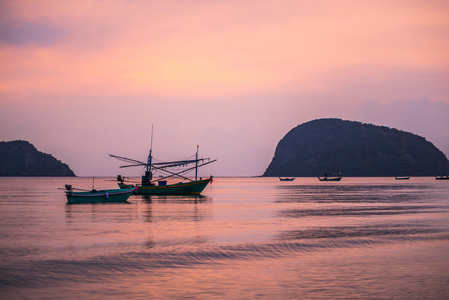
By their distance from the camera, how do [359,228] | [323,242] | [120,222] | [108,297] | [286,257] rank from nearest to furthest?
1. [108,297]
2. [286,257]
3. [323,242]
4. [359,228]
5. [120,222]

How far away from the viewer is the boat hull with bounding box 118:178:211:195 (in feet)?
269

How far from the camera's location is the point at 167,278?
18.0m

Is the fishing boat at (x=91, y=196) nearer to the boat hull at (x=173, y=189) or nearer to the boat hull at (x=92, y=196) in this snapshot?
the boat hull at (x=92, y=196)

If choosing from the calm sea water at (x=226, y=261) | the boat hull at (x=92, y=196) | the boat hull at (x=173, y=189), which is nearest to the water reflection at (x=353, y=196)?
the boat hull at (x=173, y=189)

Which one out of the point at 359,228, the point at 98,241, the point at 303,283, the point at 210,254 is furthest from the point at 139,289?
the point at 359,228

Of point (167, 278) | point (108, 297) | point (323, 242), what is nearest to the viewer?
point (108, 297)

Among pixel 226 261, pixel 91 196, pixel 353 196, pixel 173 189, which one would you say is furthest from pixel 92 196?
pixel 353 196

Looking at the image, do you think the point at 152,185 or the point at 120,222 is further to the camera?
the point at 152,185

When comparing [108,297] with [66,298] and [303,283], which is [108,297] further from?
[303,283]

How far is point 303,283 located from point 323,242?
10382mm

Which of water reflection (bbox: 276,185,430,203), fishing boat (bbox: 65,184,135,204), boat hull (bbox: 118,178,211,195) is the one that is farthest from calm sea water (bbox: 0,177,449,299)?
boat hull (bbox: 118,178,211,195)

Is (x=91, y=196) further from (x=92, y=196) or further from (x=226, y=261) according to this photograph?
(x=226, y=261)

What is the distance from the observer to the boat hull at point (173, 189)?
82062mm

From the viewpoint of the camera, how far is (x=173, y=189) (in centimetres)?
8325
